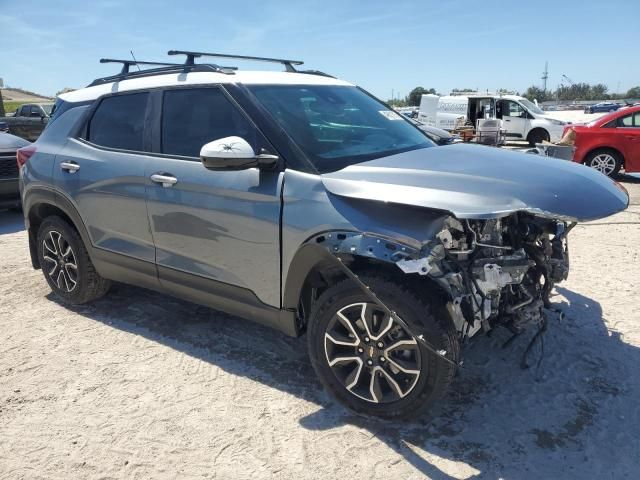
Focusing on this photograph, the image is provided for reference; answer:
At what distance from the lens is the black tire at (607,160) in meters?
10.7

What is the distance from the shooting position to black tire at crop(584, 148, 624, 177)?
10727 mm

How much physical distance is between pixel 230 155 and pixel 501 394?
6.90 feet

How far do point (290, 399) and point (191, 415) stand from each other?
57cm

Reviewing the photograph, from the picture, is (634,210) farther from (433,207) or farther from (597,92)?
(597,92)

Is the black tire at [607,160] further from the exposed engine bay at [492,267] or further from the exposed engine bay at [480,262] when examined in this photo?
the exposed engine bay at [480,262]

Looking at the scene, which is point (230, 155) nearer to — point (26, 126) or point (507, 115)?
point (26, 126)

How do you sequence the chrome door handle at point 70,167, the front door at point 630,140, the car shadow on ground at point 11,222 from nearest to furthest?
the chrome door handle at point 70,167, the car shadow on ground at point 11,222, the front door at point 630,140

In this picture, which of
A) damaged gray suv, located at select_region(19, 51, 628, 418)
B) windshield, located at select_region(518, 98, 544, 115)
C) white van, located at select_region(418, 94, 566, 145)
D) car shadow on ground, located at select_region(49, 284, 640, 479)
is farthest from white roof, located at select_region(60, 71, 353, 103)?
windshield, located at select_region(518, 98, 544, 115)

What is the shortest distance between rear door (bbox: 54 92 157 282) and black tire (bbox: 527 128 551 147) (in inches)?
723

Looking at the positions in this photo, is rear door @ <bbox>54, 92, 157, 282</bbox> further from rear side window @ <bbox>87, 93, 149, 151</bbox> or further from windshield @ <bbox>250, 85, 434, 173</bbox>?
windshield @ <bbox>250, 85, 434, 173</bbox>

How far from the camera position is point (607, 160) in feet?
35.4

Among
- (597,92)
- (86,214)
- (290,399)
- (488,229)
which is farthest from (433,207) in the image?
(597,92)

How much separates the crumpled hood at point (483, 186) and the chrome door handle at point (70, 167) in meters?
2.28

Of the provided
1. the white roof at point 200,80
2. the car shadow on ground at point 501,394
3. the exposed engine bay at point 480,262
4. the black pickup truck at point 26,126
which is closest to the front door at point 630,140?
the car shadow on ground at point 501,394
